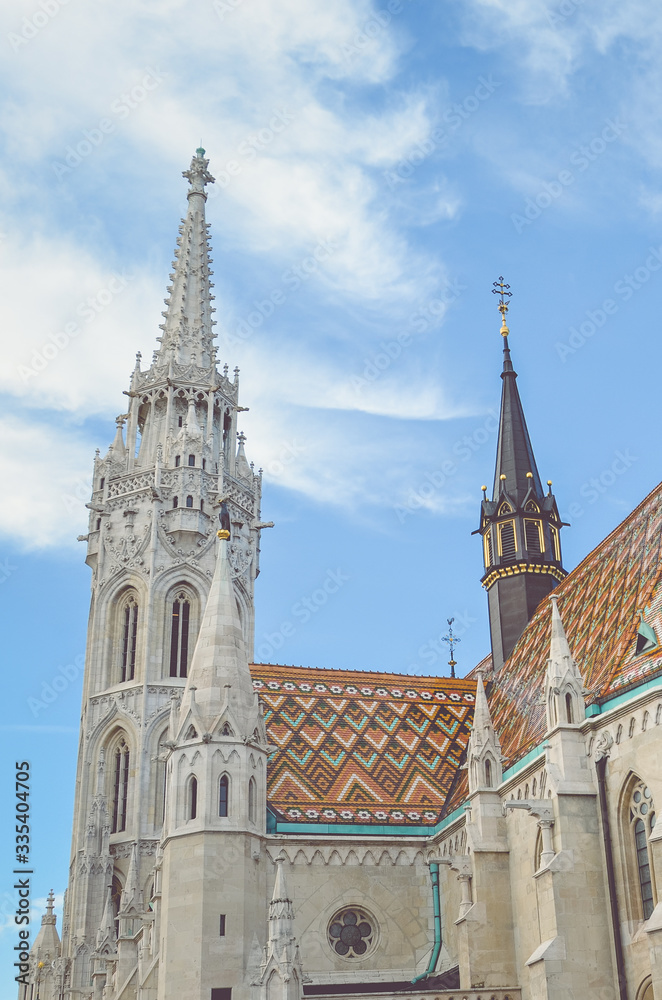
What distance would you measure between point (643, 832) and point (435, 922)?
29.9ft

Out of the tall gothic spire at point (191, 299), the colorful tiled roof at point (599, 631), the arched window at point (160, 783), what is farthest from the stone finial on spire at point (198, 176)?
the colorful tiled roof at point (599, 631)

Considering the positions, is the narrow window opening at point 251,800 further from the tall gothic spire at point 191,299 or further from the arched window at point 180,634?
the tall gothic spire at point 191,299

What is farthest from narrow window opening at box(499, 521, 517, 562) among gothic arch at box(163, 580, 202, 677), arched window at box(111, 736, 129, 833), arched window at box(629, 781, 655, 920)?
arched window at box(111, 736, 129, 833)

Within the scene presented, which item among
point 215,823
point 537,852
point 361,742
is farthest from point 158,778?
point 537,852

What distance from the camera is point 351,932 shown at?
30203 millimetres

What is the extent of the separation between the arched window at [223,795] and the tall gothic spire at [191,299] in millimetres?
27800

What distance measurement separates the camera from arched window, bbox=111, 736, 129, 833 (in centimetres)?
4609

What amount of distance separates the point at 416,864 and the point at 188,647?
18708 millimetres

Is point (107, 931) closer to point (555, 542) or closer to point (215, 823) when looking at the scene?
point (215, 823)

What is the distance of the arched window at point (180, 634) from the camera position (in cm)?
4759

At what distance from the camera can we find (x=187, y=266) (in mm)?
56344

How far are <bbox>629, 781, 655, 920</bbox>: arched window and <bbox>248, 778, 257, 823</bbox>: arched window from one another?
9.16m

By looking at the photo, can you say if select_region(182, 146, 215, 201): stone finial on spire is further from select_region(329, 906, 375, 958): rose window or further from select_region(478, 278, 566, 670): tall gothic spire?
select_region(329, 906, 375, 958): rose window

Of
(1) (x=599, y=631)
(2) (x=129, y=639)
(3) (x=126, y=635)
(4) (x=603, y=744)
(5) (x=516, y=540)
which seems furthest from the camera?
(3) (x=126, y=635)
